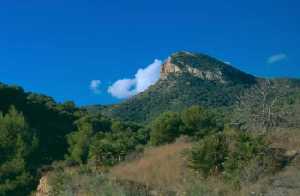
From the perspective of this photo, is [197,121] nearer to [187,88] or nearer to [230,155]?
[230,155]

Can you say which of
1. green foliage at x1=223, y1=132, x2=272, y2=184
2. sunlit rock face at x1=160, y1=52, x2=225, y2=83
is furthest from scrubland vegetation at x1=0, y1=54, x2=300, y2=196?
sunlit rock face at x1=160, y1=52, x2=225, y2=83

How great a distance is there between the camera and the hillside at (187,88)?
80.4m

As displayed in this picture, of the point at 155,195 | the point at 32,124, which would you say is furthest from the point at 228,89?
the point at 155,195

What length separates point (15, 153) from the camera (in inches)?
1451

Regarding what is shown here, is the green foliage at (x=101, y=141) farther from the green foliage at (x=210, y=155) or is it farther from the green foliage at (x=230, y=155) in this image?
the green foliage at (x=230, y=155)

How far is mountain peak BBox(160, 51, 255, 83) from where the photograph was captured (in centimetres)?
9062

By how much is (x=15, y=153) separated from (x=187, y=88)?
53634mm

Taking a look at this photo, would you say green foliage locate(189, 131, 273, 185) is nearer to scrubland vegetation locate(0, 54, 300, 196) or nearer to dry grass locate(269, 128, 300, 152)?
scrubland vegetation locate(0, 54, 300, 196)

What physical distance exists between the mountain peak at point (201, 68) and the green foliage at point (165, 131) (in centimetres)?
5408

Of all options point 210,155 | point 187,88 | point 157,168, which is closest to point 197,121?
point 157,168

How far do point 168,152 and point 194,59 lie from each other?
76505mm

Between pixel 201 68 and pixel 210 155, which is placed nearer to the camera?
pixel 210 155

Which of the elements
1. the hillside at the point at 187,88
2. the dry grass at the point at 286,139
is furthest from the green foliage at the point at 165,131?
the hillside at the point at 187,88

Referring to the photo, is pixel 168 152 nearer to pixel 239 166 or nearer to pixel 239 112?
pixel 239 112
